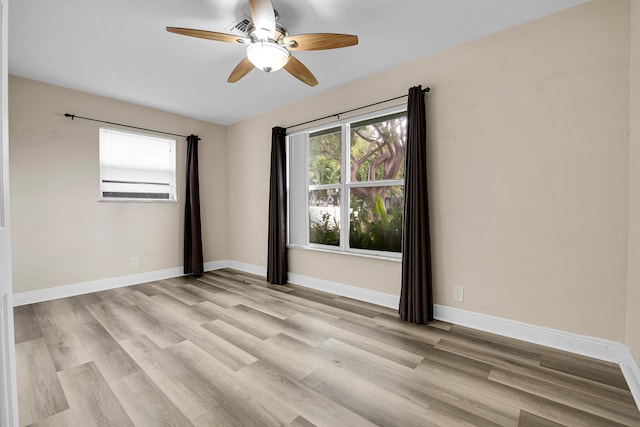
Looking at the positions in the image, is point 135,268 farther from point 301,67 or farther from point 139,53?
point 301,67

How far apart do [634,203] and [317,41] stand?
236 cm

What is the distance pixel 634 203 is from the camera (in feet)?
5.97

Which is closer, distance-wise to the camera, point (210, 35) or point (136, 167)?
point (210, 35)

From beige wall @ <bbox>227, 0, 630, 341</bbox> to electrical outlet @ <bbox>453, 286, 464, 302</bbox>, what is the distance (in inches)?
1.6

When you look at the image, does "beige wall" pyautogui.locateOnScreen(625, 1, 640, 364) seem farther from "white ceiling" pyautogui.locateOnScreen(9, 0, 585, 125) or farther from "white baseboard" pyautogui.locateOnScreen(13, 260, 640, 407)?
"white ceiling" pyautogui.locateOnScreen(9, 0, 585, 125)

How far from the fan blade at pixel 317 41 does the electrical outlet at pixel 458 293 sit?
2.23 m

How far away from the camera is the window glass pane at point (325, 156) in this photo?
365 centimetres

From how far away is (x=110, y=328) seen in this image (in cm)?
257

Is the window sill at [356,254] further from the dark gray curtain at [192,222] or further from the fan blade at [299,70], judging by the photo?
the fan blade at [299,70]

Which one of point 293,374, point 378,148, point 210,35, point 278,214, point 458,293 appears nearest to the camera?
point 293,374

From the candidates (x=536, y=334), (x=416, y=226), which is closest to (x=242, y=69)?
(x=416, y=226)

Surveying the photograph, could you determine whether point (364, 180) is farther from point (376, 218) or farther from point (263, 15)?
point (263, 15)

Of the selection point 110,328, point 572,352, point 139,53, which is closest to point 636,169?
point 572,352

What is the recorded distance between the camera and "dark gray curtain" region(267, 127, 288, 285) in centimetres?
399
